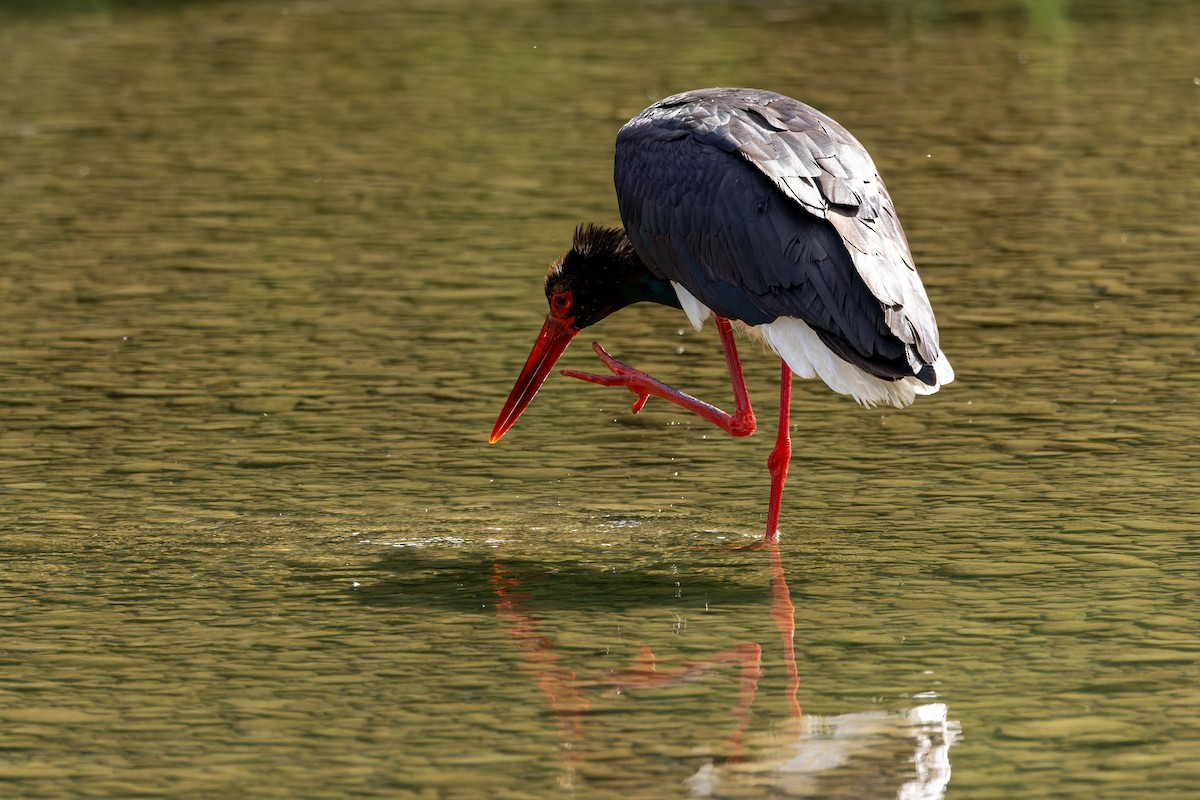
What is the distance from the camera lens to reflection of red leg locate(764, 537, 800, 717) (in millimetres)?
4828

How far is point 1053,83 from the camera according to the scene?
1455 cm

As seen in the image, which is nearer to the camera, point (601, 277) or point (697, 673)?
point (697, 673)

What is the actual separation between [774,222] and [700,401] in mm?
732

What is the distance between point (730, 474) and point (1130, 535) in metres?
1.34

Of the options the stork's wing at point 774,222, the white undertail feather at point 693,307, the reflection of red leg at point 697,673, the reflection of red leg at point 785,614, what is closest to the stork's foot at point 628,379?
the white undertail feather at point 693,307

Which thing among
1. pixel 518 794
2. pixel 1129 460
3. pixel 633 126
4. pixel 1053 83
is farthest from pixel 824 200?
pixel 1053 83

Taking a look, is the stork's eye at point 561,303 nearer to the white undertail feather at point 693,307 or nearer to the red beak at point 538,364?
the red beak at point 538,364

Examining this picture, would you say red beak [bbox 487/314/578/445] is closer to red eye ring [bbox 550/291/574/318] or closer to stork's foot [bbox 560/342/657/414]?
red eye ring [bbox 550/291/574/318]

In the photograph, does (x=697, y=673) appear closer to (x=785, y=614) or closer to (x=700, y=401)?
(x=785, y=614)

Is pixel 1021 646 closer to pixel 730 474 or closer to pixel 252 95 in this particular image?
pixel 730 474

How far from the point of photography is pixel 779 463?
6.20 m

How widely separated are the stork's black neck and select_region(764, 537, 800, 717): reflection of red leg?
1.07 m

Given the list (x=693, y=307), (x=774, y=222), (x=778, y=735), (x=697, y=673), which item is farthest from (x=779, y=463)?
(x=778, y=735)

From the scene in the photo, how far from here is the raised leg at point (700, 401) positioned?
6453mm
